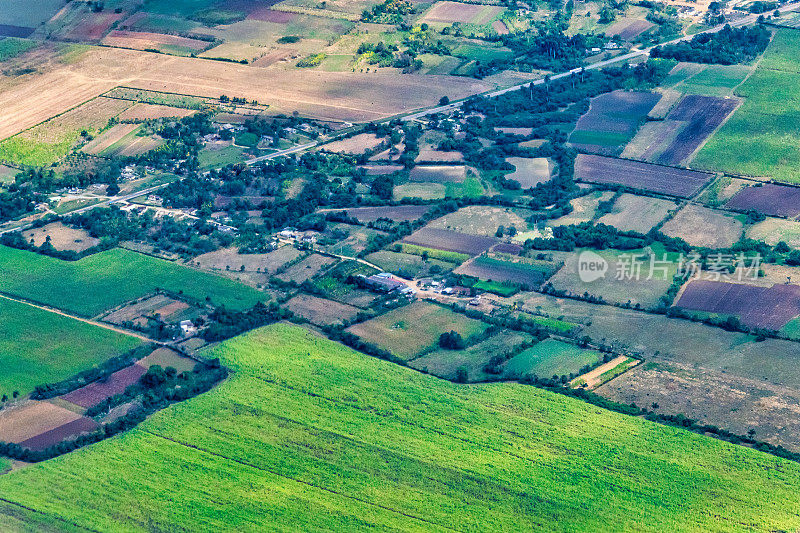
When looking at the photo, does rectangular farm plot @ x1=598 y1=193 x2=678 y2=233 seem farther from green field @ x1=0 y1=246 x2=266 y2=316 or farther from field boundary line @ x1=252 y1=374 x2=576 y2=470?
green field @ x1=0 y1=246 x2=266 y2=316

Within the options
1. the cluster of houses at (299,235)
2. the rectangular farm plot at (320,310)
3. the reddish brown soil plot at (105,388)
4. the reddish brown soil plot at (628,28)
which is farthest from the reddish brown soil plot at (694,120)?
the reddish brown soil plot at (105,388)

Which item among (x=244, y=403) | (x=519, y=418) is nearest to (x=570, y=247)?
(x=519, y=418)

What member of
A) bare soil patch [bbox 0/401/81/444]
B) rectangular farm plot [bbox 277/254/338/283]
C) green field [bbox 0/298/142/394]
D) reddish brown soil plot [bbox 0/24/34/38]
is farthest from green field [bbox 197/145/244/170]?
reddish brown soil plot [bbox 0/24/34/38]

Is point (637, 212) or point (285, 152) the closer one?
point (637, 212)

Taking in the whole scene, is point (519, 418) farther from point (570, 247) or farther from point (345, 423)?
point (570, 247)

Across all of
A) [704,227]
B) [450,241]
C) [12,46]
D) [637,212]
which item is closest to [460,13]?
[12,46]

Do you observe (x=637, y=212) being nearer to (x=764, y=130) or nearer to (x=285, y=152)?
(x=764, y=130)
